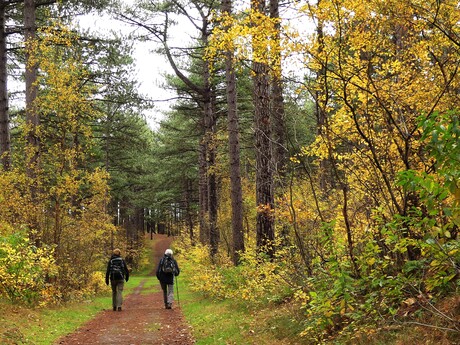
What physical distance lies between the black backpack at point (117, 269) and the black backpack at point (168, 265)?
4.10ft

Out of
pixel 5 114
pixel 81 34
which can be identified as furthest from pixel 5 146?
pixel 81 34

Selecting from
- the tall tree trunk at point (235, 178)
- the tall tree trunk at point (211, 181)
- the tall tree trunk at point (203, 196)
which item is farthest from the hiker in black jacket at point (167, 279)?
the tall tree trunk at point (203, 196)

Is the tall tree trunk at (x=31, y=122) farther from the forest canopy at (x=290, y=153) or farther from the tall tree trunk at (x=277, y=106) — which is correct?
the tall tree trunk at (x=277, y=106)

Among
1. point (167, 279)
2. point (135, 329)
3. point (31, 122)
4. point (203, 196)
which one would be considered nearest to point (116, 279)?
point (167, 279)

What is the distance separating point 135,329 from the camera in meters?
9.16

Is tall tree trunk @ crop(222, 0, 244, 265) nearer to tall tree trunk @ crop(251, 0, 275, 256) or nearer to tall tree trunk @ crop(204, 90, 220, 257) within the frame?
tall tree trunk @ crop(251, 0, 275, 256)

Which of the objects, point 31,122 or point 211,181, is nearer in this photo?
point 31,122

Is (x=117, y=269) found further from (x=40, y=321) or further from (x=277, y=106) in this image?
(x=277, y=106)

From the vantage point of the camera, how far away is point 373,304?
198 inches

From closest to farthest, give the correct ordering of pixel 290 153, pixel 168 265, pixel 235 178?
1. pixel 290 153
2. pixel 168 265
3. pixel 235 178

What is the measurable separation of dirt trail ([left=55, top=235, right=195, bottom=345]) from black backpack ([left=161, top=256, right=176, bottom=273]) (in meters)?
1.12

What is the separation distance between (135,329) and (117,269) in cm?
398

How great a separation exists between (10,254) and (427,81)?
25.4ft

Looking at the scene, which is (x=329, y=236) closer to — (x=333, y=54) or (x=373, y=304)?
(x=373, y=304)
